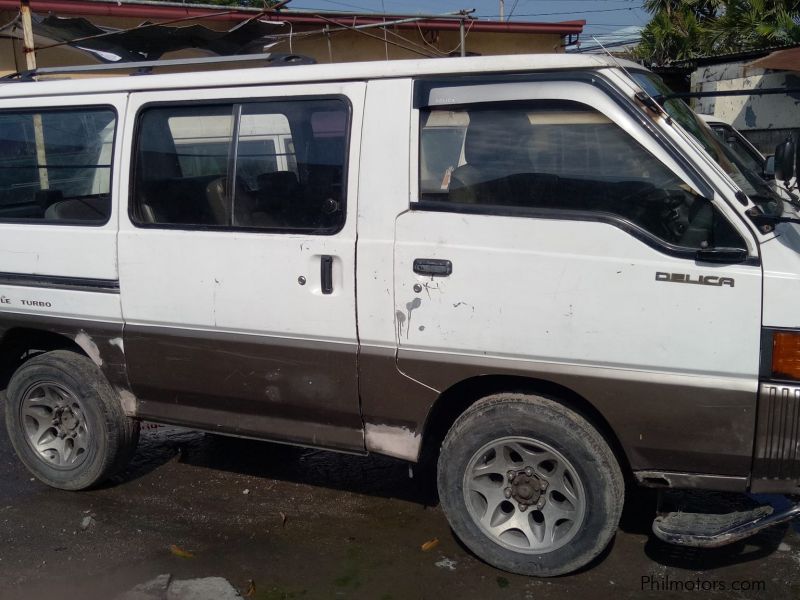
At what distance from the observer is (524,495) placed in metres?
3.70

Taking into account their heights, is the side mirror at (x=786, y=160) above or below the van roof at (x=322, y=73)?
below

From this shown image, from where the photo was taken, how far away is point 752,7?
14312 millimetres

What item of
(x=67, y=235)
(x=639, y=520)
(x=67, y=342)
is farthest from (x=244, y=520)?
(x=639, y=520)

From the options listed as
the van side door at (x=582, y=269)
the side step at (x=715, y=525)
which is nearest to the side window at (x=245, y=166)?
the van side door at (x=582, y=269)

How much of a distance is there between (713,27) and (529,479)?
14418 millimetres

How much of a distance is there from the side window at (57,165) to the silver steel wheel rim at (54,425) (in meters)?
0.99

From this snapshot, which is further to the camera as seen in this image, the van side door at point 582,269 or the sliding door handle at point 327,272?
the sliding door handle at point 327,272

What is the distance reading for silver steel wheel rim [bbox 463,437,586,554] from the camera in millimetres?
3594

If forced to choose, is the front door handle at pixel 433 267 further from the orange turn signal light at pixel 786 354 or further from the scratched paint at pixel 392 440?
the orange turn signal light at pixel 786 354

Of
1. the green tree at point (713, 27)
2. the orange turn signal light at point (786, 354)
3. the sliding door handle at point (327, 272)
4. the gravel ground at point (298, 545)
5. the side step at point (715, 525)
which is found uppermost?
the green tree at point (713, 27)

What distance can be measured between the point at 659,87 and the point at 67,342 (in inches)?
137

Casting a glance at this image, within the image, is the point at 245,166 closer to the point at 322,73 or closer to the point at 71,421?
the point at 322,73

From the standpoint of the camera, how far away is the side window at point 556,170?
3277mm

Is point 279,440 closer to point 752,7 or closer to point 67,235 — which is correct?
point 67,235
